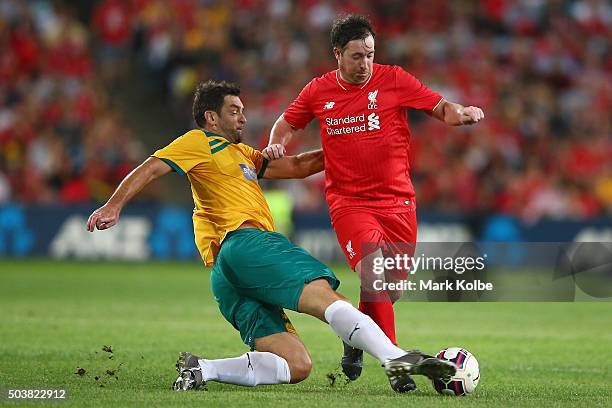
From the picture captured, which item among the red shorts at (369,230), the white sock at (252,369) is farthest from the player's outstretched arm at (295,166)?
the white sock at (252,369)

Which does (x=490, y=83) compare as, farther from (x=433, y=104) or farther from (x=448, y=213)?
(x=433, y=104)

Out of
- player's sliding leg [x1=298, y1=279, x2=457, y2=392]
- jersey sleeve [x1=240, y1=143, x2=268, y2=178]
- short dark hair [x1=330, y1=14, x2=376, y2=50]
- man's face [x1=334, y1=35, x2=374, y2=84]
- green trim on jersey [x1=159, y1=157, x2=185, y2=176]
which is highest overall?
short dark hair [x1=330, y1=14, x2=376, y2=50]

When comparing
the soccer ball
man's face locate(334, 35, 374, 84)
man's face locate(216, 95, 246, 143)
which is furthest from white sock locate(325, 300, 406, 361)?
man's face locate(334, 35, 374, 84)

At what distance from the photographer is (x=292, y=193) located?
2005cm

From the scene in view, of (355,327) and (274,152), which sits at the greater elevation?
(274,152)

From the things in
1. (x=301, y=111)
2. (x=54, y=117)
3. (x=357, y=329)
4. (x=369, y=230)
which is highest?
(x=54, y=117)

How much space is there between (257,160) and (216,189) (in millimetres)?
603

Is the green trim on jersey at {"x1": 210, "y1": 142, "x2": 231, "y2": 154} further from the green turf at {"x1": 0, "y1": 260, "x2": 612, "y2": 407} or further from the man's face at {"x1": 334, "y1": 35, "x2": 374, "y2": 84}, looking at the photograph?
the green turf at {"x1": 0, "y1": 260, "x2": 612, "y2": 407}

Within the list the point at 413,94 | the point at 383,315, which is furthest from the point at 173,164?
the point at 413,94

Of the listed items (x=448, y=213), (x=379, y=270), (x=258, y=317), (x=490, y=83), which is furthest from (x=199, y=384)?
(x=490, y=83)

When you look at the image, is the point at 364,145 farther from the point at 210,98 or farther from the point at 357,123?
the point at 210,98

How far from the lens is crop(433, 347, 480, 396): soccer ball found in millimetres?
6672

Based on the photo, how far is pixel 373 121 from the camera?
7.67 meters

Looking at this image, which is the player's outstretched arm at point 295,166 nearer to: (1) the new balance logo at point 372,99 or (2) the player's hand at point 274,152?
(2) the player's hand at point 274,152
